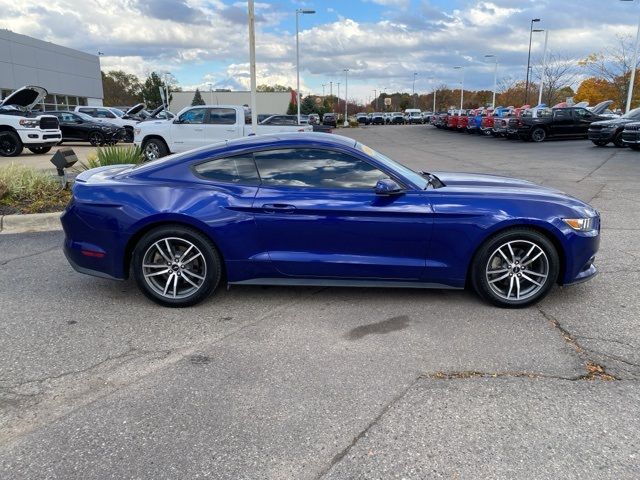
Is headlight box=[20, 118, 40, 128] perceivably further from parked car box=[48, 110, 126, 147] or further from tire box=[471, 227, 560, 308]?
tire box=[471, 227, 560, 308]

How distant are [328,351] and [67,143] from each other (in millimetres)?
24252

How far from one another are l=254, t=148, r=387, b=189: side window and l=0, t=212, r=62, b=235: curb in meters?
4.27

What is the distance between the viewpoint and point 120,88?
3575 inches

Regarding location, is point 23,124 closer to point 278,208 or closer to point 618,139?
point 278,208

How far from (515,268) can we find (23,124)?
15.9 meters

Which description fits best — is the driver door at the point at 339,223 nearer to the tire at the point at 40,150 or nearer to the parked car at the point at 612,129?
the tire at the point at 40,150

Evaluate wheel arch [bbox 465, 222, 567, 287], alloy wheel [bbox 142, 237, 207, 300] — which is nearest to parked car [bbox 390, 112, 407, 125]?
wheel arch [bbox 465, 222, 567, 287]

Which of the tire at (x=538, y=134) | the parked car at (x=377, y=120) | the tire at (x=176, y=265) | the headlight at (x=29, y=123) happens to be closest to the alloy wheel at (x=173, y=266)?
the tire at (x=176, y=265)

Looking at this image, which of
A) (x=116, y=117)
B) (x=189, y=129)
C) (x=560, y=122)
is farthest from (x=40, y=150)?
(x=560, y=122)

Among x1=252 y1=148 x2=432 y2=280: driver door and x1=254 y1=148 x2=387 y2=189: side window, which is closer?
x1=252 y1=148 x2=432 y2=280: driver door

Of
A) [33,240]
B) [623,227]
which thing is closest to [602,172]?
[623,227]

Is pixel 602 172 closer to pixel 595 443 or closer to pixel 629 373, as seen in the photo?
pixel 629 373

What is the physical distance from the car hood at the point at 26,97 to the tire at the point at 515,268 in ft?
50.9

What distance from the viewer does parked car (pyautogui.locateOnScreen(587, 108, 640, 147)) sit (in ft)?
68.2
